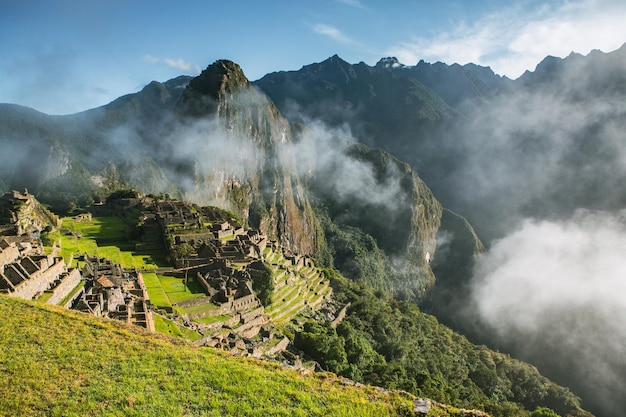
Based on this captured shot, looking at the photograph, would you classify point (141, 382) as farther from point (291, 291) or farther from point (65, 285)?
point (291, 291)

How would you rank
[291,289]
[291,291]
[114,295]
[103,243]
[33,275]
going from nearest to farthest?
1. [33,275]
2. [114,295]
3. [103,243]
4. [291,291]
5. [291,289]

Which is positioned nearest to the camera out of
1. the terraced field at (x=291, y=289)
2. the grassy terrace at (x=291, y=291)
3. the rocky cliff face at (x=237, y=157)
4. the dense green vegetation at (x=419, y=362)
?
the dense green vegetation at (x=419, y=362)

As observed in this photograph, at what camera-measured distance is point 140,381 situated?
12195 mm

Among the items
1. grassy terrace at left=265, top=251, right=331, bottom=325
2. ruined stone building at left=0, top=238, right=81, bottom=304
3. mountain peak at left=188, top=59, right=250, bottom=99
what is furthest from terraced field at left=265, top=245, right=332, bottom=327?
mountain peak at left=188, top=59, right=250, bottom=99

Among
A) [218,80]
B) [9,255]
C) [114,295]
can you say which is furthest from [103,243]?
[218,80]

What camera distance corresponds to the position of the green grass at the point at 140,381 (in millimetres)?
10914

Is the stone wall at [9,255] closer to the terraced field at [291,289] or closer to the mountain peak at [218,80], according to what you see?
the terraced field at [291,289]

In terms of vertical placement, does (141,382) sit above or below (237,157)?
below

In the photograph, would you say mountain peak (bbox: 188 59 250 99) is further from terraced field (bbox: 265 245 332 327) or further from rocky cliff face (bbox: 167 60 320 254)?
terraced field (bbox: 265 245 332 327)

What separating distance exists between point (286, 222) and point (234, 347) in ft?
436

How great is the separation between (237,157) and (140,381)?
153 m

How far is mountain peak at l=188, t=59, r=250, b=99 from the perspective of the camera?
6289 inches

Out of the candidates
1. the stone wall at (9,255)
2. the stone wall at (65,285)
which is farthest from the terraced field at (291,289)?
the stone wall at (9,255)

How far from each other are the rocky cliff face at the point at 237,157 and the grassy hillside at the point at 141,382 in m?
115
